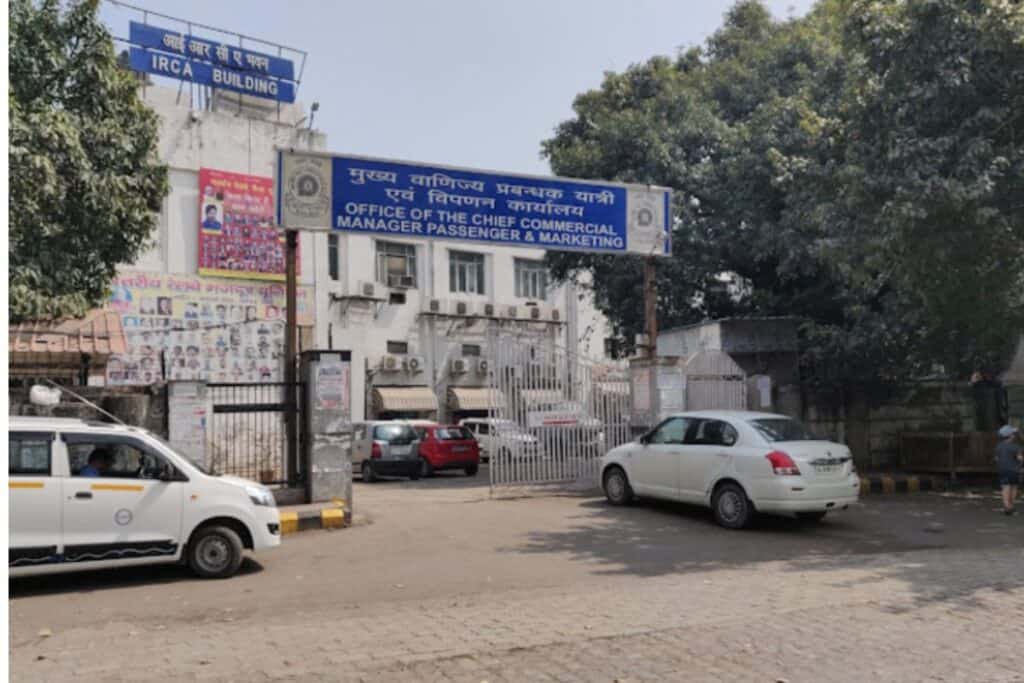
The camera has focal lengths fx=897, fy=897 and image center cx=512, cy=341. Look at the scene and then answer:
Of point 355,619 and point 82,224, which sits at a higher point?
point 82,224

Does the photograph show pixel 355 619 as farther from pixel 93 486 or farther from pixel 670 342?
pixel 670 342

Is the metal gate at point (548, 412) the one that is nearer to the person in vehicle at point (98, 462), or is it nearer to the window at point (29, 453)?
the person in vehicle at point (98, 462)

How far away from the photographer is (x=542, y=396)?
15.3 m

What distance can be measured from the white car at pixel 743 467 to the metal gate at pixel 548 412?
239cm

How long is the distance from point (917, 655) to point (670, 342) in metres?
14.6

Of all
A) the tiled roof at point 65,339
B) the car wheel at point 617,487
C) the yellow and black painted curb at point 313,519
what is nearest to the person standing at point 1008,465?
the car wheel at point 617,487

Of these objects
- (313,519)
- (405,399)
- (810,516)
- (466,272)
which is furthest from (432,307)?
(810,516)

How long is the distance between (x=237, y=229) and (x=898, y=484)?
20479mm

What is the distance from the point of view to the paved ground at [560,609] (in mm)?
5820

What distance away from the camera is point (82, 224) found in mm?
14250

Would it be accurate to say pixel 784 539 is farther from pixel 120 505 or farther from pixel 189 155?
pixel 189 155

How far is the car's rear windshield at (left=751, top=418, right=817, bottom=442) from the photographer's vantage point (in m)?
11.8

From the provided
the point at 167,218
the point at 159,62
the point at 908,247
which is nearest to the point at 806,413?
the point at 908,247

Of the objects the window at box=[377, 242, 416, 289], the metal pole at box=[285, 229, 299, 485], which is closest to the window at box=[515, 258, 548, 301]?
the window at box=[377, 242, 416, 289]
